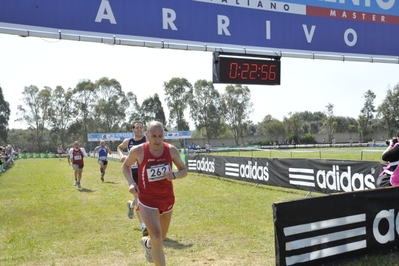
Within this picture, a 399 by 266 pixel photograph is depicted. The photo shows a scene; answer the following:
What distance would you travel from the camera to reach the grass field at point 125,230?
19.4ft

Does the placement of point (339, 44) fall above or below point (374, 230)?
above

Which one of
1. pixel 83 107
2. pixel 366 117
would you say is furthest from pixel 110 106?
pixel 366 117

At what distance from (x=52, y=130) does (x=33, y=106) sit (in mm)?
6881

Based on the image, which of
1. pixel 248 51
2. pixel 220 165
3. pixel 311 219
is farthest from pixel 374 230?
pixel 220 165

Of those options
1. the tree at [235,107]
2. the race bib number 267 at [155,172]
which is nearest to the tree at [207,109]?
the tree at [235,107]

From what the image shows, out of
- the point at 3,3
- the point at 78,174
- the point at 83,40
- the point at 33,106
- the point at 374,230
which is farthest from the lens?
the point at 33,106

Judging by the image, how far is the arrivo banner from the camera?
7.45 meters

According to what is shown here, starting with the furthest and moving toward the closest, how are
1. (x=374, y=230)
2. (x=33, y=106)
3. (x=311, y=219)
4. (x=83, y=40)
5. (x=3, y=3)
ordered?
(x=33, y=106)
(x=83, y=40)
(x=3, y=3)
(x=374, y=230)
(x=311, y=219)

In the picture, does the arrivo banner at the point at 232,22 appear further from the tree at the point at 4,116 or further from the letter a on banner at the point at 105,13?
the tree at the point at 4,116

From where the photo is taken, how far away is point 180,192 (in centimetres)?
1430

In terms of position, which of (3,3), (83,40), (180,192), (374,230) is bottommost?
(180,192)

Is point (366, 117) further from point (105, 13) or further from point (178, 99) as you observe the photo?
point (105, 13)

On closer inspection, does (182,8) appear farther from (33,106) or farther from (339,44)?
(33,106)

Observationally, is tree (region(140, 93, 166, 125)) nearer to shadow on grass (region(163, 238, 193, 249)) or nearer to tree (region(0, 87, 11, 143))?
tree (region(0, 87, 11, 143))
